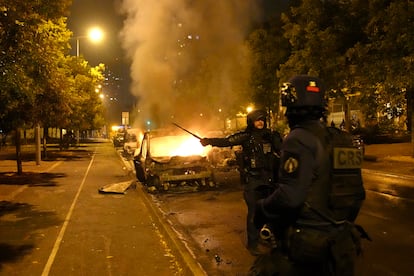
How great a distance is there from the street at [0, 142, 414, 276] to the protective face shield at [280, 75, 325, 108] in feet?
10.6

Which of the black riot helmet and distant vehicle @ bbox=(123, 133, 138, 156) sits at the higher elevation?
the black riot helmet

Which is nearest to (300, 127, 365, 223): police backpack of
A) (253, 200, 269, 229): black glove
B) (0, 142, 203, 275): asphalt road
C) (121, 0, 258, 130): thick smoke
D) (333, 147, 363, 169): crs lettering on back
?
(333, 147, 363, 169): crs lettering on back

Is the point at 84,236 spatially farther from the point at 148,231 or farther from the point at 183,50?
the point at 183,50

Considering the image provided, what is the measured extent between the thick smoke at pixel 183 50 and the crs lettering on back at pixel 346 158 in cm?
2391

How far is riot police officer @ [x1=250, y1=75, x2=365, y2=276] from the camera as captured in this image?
258 cm

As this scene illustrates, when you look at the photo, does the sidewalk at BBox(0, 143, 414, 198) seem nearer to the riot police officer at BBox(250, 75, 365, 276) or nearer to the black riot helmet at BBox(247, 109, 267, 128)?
the black riot helmet at BBox(247, 109, 267, 128)

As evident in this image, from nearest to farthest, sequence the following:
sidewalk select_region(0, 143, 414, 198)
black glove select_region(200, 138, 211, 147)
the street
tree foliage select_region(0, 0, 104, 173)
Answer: black glove select_region(200, 138, 211, 147) < the street < tree foliage select_region(0, 0, 104, 173) < sidewalk select_region(0, 143, 414, 198)

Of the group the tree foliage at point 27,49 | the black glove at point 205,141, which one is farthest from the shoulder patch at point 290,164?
the tree foliage at point 27,49

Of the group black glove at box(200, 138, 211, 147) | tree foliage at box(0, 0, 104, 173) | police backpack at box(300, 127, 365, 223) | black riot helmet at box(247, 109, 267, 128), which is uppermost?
tree foliage at box(0, 0, 104, 173)

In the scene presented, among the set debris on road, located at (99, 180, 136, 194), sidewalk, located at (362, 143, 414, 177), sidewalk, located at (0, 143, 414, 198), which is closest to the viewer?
debris on road, located at (99, 180, 136, 194)

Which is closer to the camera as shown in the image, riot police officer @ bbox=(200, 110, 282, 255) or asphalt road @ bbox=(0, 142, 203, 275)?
riot police officer @ bbox=(200, 110, 282, 255)

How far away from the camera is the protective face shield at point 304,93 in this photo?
109 inches

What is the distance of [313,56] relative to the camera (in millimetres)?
20219

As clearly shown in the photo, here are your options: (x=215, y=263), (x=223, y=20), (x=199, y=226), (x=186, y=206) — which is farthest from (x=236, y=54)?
(x=215, y=263)
